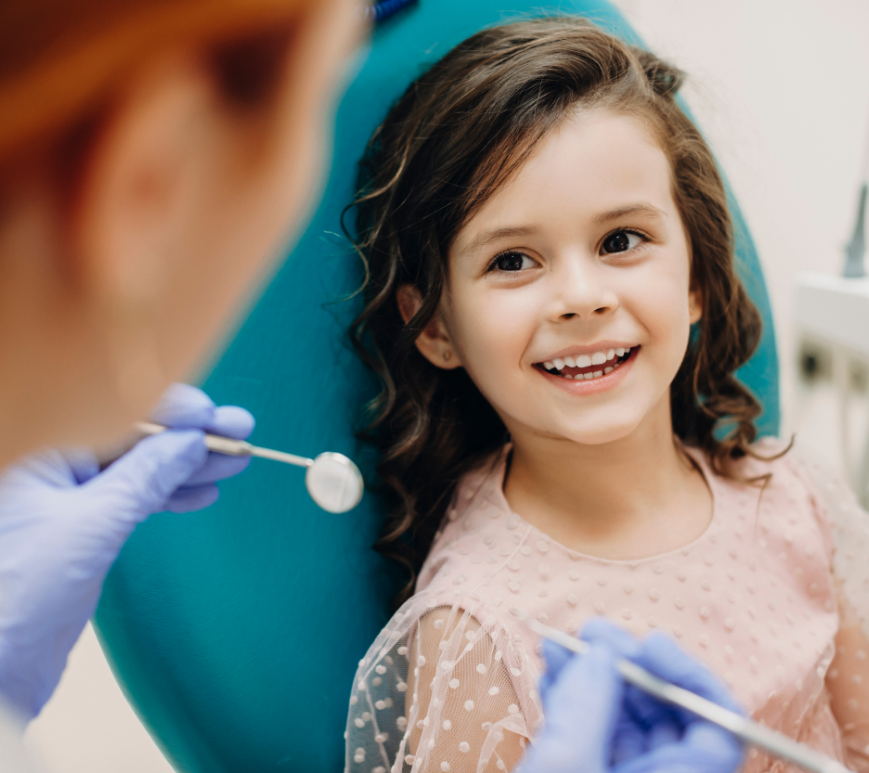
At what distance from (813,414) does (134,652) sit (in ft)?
6.71

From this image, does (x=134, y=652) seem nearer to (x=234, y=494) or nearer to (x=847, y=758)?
(x=234, y=494)

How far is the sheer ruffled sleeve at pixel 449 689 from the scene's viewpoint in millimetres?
738

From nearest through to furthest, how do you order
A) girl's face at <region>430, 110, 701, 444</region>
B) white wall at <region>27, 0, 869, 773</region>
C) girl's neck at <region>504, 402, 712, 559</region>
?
girl's face at <region>430, 110, 701, 444</region> → girl's neck at <region>504, 402, 712, 559</region> → white wall at <region>27, 0, 869, 773</region>

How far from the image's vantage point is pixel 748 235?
1.11 meters

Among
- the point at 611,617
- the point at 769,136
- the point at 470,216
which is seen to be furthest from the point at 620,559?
the point at 769,136

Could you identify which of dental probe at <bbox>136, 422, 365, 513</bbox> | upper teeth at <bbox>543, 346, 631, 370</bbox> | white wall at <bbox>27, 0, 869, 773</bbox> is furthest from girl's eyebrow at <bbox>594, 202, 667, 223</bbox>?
white wall at <bbox>27, 0, 869, 773</bbox>

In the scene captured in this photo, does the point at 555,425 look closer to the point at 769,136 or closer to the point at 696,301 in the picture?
the point at 696,301

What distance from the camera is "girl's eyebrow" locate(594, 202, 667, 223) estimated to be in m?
0.78

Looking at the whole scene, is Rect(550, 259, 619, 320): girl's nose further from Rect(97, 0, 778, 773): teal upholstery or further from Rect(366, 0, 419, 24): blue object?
Rect(366, 0, 419, 24): blue object

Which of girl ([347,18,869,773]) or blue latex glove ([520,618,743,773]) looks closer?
blue latex glove ([520,618,743,773])

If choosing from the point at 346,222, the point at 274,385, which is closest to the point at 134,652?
the point at 274,385

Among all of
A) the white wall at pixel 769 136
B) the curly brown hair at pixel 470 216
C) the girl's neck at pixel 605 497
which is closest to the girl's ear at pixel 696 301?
the curly brown hair at pixel 470 216

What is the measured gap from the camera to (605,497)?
0.91 m

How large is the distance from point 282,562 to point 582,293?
44cm
